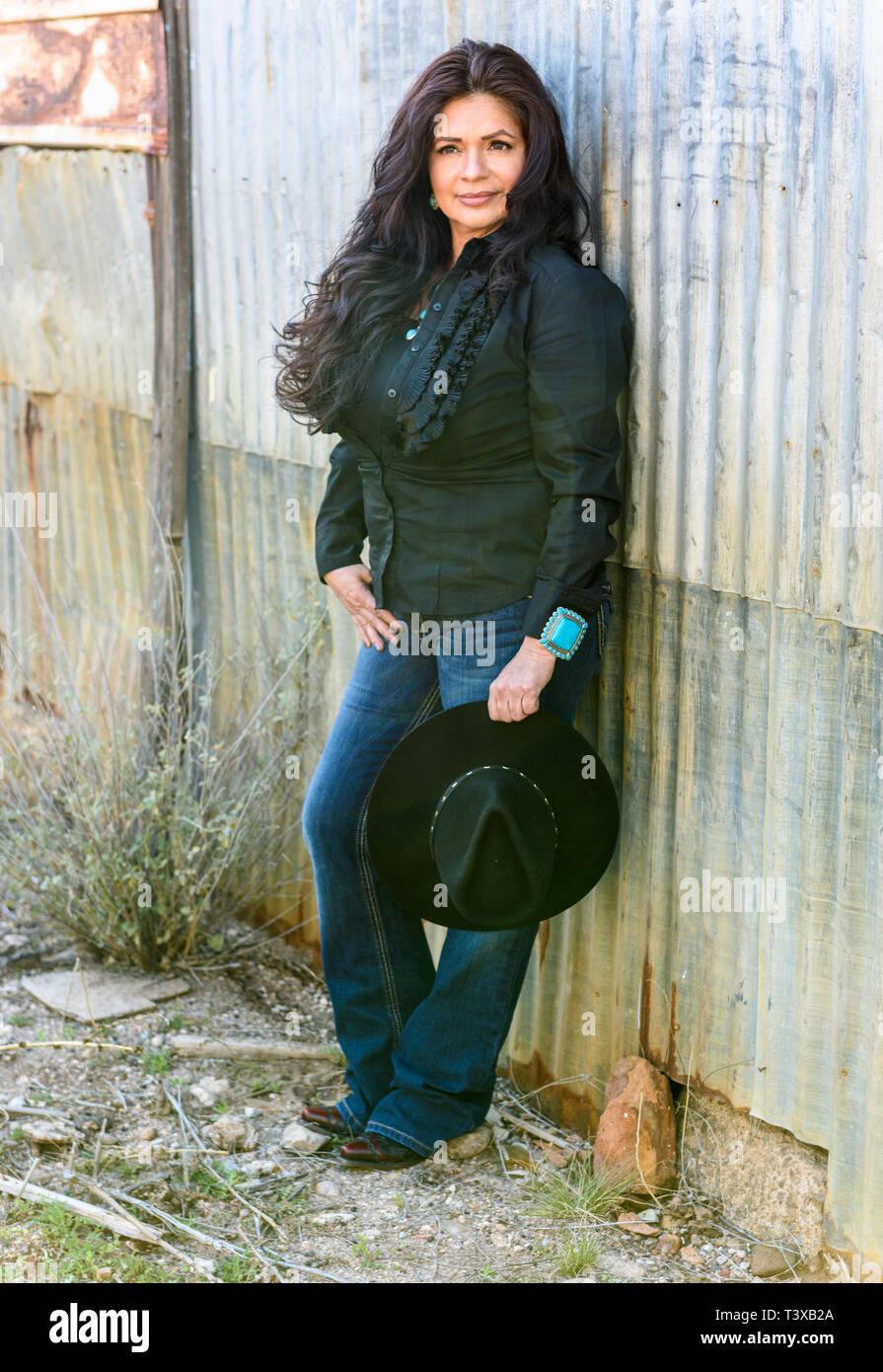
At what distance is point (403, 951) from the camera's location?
3896mm

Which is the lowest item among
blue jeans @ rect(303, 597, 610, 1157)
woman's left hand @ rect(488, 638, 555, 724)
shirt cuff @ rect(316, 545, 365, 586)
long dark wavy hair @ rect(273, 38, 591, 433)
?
blue jeans @ rect(303, 597, 610, 1157)

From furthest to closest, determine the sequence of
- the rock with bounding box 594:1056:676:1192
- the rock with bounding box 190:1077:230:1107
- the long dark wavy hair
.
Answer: the rock with bounding box 190:1077:230:1107
the rock with bounding box 594:1056:676:1192
the long dark wavy hair

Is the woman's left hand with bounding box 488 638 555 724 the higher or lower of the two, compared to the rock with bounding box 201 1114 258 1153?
higher

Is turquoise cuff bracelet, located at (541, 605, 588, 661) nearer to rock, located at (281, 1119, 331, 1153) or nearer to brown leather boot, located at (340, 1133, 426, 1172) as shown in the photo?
brown leather boot, located at (340, 1133, 426, 1172)

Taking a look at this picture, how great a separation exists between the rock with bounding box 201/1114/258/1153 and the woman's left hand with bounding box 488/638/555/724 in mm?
1360

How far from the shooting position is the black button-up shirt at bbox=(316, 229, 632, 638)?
10.5ft

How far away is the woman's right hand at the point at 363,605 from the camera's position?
3725 millimetres

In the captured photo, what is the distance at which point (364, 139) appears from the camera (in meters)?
4.30

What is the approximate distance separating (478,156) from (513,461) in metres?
0.69

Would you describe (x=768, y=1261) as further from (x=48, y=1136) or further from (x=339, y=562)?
(x=339, y=562)

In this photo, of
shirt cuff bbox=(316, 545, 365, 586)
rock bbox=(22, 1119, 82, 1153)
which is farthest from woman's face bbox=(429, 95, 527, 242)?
rock bbox=(22, 1119, 82, 1153)

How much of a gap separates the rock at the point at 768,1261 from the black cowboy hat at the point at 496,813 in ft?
2.89
